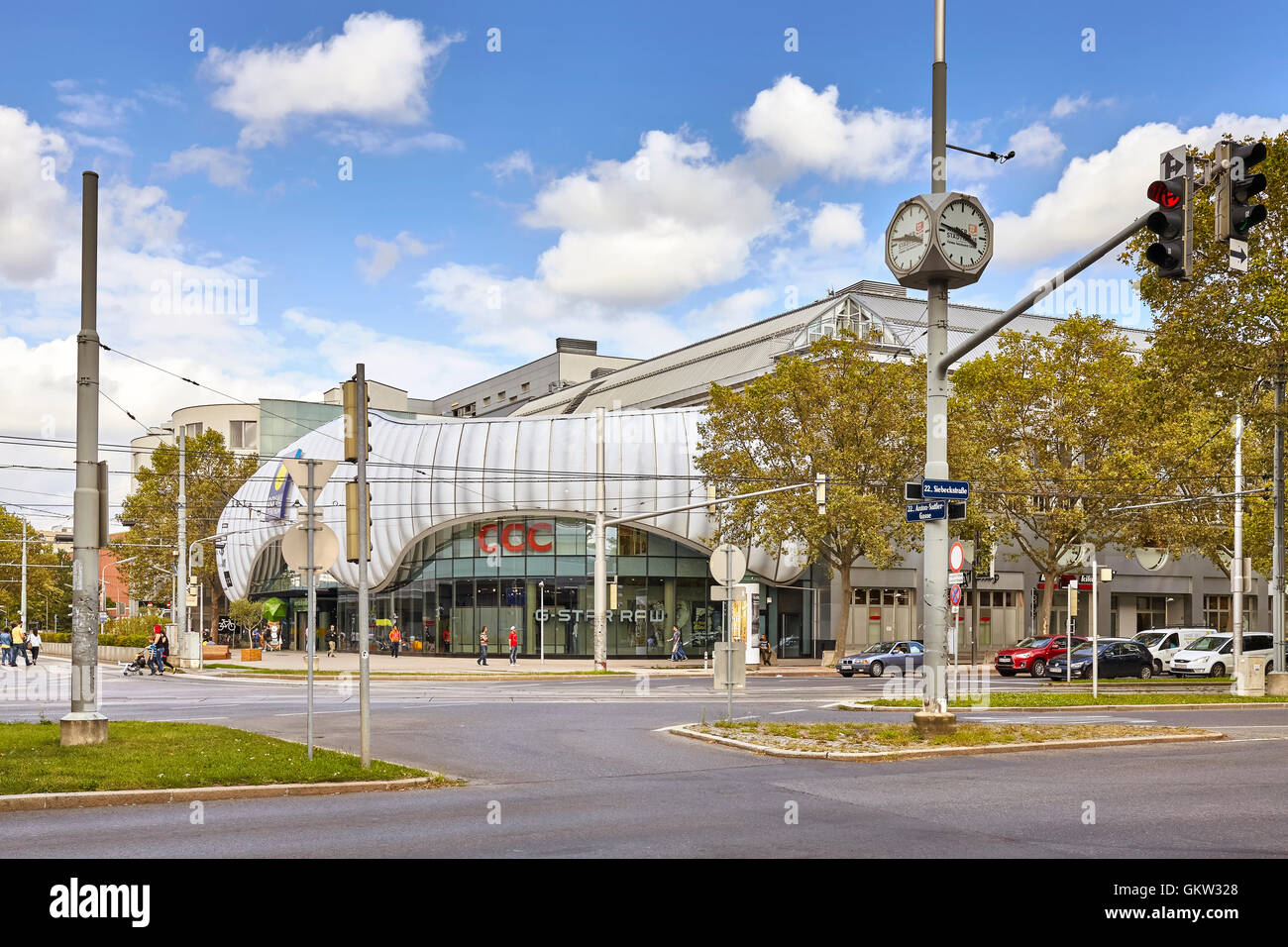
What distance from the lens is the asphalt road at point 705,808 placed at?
920 centimetres

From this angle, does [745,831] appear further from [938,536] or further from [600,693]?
[600,693]

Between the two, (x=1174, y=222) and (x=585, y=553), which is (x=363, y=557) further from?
(x=585, y=553)

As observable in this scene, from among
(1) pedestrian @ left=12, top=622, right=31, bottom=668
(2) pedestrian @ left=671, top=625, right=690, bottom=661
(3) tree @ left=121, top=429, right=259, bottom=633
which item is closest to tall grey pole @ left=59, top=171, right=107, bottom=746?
(1) pedestrian @ left=12, top=622, right=31, bottom=668

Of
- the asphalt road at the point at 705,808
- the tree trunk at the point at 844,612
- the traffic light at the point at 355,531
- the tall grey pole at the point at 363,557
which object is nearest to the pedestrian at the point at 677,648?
the tree trunk at the point at 844,612

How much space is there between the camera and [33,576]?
102 meters

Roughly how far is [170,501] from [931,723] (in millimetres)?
74036

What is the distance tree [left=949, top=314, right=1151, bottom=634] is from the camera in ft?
158

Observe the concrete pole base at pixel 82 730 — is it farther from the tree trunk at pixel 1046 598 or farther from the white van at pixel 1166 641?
the tree trunk at pixel 1046 598
